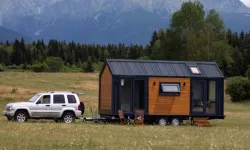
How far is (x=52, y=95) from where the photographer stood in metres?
30.6

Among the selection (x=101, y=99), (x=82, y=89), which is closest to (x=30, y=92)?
(x=82, y=89)

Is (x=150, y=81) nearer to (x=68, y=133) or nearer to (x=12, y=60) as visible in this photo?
(x=68, y=133)

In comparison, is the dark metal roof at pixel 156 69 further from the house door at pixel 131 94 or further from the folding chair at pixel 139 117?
the folding chair at pixel 139 117

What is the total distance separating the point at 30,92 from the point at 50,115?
2603 cm

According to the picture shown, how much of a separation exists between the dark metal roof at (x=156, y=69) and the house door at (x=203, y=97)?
50 cm

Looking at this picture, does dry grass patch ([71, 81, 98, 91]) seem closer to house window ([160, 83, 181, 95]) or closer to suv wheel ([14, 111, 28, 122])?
house window ([160, 83, 181, 95])

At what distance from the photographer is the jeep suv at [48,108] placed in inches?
1162

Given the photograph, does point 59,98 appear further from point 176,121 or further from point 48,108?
point 176,121

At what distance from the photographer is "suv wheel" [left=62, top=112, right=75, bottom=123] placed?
30.2m

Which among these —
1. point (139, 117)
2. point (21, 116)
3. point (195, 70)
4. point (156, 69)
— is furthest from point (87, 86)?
point (21, 116)

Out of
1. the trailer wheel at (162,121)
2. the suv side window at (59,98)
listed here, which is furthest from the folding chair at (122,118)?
the suv side window at (59,98)

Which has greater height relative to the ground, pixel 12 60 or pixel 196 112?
pixel 12 60

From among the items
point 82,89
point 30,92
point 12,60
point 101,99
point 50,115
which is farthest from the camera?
point 12,60

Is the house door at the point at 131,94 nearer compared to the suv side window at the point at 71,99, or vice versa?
the suv side window at the point at 71,99
